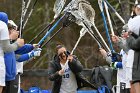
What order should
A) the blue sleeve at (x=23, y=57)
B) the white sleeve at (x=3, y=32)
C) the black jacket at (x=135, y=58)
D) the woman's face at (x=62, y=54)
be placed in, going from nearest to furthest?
the black jacket at (x=135, y=58)
the white sleeve at (x=3, y=32)
the blue sleeve at (x=23, y=57)
the woman's face at (x=62, y=54)

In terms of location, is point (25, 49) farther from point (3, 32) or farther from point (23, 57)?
point (3, 32)

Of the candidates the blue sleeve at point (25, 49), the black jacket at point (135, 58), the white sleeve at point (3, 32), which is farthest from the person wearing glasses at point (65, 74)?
the black jacket at point (135, 58)

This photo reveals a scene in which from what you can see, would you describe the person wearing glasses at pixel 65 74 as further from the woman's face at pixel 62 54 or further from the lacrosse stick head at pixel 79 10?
the lacrosse stick head at pixel 79 10

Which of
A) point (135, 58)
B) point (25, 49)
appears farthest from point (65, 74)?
point (135, 58)

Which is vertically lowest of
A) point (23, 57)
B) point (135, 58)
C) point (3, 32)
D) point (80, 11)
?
point (135, 58)

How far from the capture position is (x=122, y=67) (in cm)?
904

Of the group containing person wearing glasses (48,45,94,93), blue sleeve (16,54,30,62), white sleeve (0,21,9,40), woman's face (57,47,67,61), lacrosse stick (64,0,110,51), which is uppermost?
lacrosse stick (64,0,110,51)

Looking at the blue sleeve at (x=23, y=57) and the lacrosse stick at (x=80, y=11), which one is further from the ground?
the lacrosse stick at (x=80, y=11)

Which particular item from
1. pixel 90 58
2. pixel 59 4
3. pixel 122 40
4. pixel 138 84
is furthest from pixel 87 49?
pixel 138 84

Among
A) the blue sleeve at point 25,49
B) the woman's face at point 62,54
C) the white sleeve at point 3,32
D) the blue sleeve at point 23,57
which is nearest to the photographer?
the white sleeve at point 3,32

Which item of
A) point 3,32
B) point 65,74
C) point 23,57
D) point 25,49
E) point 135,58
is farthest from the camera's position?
point 65,74

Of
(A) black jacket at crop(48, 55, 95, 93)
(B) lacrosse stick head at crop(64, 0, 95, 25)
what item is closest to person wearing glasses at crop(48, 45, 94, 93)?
(A) black jacket at crop(48, 55, 95, 93)

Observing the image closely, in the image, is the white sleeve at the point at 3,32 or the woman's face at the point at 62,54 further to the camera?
the woman's face at the point at 62,54

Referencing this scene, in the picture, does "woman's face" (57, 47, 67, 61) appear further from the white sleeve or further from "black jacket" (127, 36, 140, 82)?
"black jacket" (127, 36, 140, 82)
